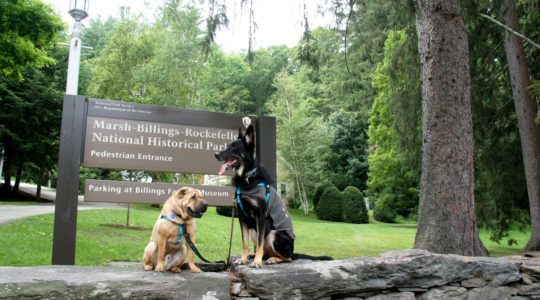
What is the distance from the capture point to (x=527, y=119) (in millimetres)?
9805

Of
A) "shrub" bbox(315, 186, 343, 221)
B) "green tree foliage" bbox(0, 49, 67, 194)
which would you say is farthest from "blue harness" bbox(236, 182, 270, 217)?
"green tree foliage" bbox(0, 49, 67, 194)

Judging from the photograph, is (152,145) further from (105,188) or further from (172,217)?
(172,217)

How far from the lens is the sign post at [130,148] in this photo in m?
4.41

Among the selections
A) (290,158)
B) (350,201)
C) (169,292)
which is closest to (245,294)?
(169,292)

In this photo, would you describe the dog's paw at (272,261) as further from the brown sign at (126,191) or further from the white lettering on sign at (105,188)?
the white lettering on sign at (105,188)

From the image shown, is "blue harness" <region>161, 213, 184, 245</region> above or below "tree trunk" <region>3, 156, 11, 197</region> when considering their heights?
below

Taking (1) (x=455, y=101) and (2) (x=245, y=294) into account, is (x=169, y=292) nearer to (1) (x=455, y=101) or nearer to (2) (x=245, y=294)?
(2) (x=245, y=294)

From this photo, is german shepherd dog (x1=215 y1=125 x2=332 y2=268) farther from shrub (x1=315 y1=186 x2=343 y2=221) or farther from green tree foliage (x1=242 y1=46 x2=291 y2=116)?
green tree foliage (x1=242 y1=46 x2=291 y2=116)

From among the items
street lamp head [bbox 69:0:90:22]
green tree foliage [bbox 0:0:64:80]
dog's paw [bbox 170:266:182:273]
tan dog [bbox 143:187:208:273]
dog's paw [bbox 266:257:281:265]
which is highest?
green tree foliage [bbox 0:0:64:80]

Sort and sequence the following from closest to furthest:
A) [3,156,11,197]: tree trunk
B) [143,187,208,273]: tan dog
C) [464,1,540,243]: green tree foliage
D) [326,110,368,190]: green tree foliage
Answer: [143,187,208,273]: tan dog
[464,1,540,243]: green tree foliage
[3,156,11,197]: tree trunk
[326,110,368,190]: green tree foliage

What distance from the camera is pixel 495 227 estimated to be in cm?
1309

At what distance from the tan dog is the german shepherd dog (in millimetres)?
352

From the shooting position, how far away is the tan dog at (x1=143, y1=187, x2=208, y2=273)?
137 inches

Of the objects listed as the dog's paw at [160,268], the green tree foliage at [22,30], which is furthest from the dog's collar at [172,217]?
the green tree foliage at [22,30]
